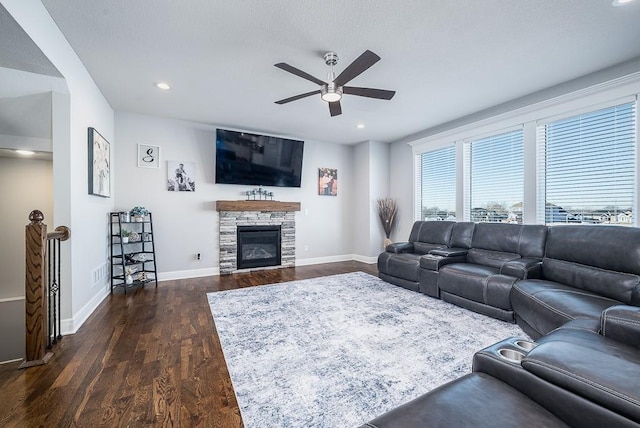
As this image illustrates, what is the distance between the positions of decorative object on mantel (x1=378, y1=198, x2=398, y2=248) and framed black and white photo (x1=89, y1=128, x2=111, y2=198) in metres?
4.86

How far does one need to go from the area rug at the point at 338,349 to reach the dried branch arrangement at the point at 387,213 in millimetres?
2421

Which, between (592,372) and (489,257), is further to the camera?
(489,257)

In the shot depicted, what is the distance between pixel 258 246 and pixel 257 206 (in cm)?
80

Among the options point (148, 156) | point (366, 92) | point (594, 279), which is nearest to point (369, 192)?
point (366, 92)

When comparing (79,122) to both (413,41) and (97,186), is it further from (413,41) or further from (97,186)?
(413,41)

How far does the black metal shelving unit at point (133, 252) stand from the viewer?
4035 mm

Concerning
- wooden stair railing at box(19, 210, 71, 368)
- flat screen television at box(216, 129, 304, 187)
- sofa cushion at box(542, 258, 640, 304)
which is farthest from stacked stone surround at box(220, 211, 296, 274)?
sofa cushion at box(542, 258, 640, 304)

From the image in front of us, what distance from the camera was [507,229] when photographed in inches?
142

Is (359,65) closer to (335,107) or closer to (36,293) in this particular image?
(335,107)

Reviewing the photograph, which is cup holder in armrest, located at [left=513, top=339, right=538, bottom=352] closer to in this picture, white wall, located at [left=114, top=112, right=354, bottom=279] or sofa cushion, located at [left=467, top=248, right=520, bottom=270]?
sofa cushion, located at [left=467, top=248, right=520, bottom=270]

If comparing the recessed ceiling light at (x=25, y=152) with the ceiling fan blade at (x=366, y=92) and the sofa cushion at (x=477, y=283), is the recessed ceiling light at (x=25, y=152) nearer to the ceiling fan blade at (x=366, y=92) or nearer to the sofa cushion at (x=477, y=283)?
the ceiling fan blade at (x=366, y=92)

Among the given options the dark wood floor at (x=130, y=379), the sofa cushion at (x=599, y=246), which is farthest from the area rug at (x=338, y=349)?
the sofa cushion at (x=599, y=246)

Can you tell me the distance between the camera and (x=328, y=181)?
20.5 ft

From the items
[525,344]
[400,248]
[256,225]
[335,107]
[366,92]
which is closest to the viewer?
[525,344]
